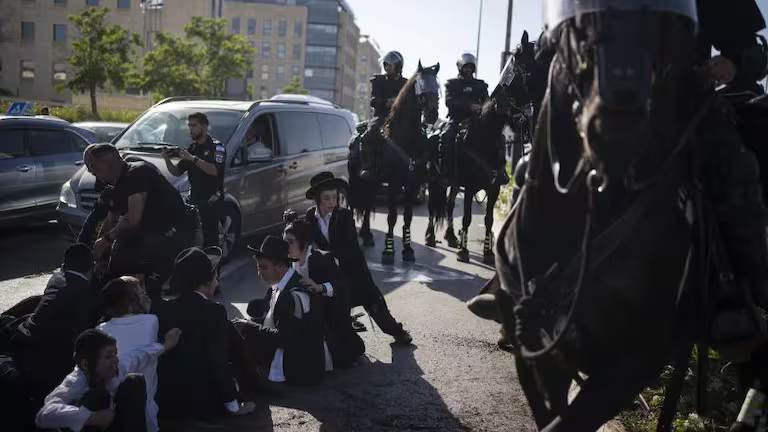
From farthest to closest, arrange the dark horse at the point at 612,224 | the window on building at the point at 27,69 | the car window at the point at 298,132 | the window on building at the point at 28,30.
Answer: the window on building at the point at 28,30 → the window on building at the point at 27,69 → the car window at the point at 298,132 → the dark horse at the point at 612,224

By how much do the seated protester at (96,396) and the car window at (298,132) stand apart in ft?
27.2

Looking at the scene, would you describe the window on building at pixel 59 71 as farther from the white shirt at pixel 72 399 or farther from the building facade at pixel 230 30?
the white shirt at pixel 72 399

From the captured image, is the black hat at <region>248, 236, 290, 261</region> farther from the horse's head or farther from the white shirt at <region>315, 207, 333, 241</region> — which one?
the horse's head

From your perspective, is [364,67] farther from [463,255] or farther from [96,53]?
[463,255]

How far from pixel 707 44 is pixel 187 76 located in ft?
171

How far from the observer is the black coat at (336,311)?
689 centimetres

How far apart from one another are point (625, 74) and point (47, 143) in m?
12.5

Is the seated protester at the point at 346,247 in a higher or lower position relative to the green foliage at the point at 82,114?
higher

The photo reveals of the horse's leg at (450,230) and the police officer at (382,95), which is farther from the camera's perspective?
the horse's leg at (450,230)

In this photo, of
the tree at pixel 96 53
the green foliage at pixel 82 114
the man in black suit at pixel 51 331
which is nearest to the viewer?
the man in black suit at pixel 51 331

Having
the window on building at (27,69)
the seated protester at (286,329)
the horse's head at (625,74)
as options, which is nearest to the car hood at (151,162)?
the seated protester at (286,329)

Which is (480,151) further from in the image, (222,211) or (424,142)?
(222,211)

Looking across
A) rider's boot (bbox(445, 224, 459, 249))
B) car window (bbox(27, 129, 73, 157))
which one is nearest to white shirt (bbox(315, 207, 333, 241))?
rider's boot (bbox(445, 224, 459, 249))

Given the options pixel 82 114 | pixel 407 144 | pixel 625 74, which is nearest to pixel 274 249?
pixel 625 74
